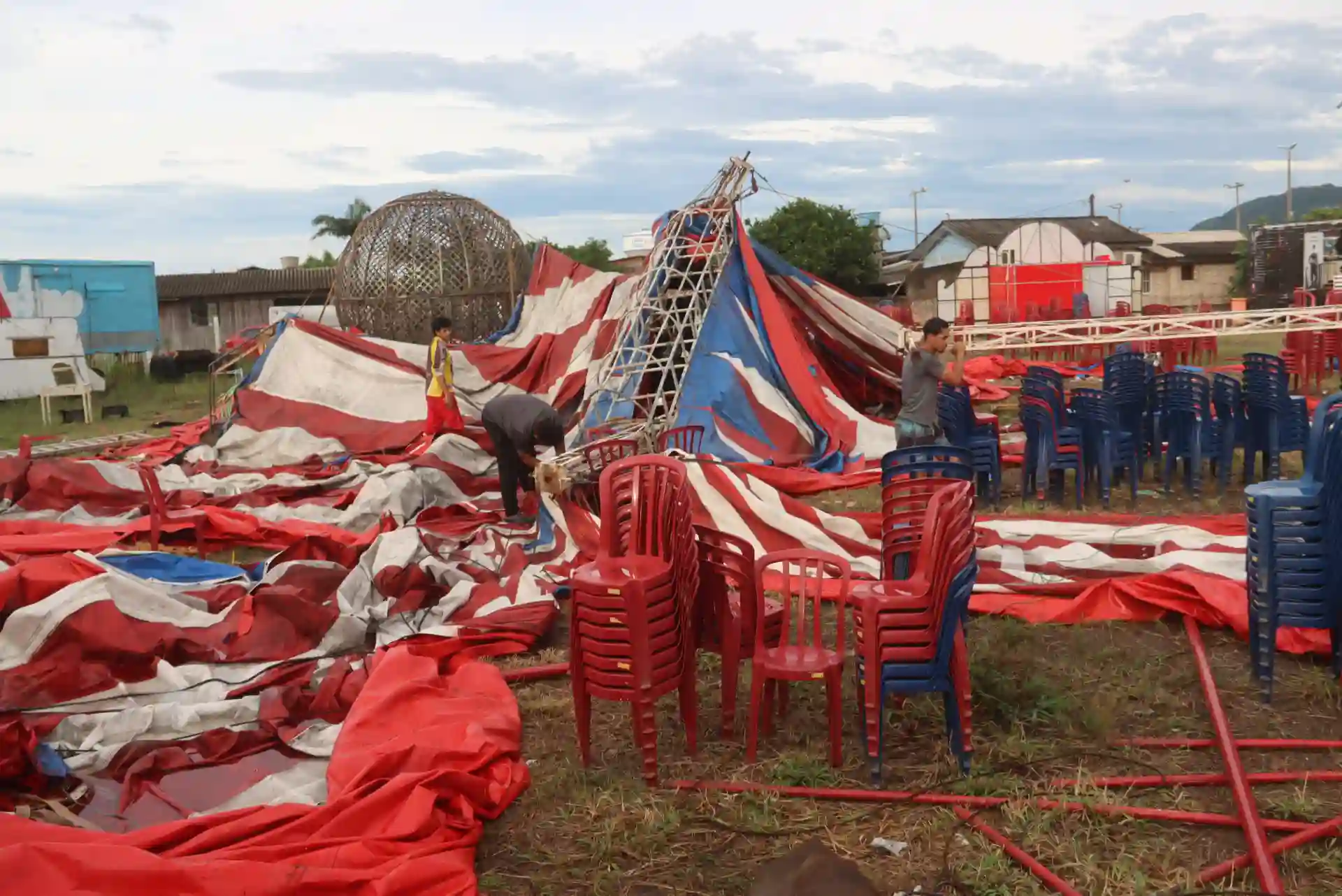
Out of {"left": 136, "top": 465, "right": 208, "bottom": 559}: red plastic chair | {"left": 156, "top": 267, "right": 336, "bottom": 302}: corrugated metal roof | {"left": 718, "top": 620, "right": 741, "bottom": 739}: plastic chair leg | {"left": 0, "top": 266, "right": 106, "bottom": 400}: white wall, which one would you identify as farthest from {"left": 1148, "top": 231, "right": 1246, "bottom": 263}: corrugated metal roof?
{"left": 718, "top": 620, "right": 741, "bottom": 739}: plastic chair leg

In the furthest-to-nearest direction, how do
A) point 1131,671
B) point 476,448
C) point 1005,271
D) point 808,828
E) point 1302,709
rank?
point 1005,271 < point 476,448 < point 1131,671 < point 1302,709 < point 808,828

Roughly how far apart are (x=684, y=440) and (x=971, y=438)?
2457 mm

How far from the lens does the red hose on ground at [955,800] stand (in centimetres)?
380

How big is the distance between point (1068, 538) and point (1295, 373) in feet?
30.5

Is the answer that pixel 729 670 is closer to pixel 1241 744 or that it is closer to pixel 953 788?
pixel 953 788

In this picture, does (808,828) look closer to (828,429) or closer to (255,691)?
(255,691)

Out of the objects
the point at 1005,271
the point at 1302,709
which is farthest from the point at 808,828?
the point at 1005,271

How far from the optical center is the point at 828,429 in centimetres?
1098

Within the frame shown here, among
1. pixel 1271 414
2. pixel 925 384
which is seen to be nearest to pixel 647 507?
pixel 925 384

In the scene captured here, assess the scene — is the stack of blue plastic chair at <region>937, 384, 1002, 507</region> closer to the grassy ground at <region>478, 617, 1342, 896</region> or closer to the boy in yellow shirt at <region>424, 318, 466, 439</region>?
the grassy ground at <region>478, 617, 1342, 896</region>

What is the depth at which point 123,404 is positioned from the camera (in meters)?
19.0

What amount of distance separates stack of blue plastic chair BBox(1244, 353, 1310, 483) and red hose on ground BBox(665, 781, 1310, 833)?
18.6 ft

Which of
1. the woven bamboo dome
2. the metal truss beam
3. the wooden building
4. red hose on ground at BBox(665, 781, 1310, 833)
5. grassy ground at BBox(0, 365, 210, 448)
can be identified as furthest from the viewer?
the wooden building

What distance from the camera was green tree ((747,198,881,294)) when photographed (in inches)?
1447
